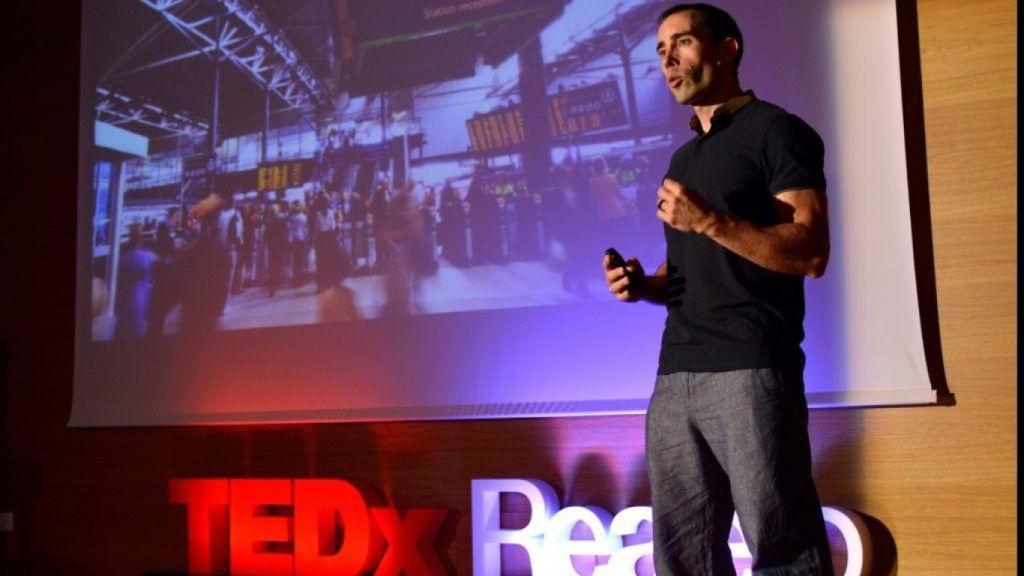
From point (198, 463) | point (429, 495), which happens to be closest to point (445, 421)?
point (429, 495)

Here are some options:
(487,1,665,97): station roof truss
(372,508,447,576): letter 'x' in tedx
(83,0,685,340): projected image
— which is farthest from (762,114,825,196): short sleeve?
(372,508,447,576): letter 'x' in tedx

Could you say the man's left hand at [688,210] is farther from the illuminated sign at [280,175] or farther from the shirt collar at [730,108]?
the illuminated sign at [280,175]

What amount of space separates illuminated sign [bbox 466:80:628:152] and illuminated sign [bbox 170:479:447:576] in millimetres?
1098

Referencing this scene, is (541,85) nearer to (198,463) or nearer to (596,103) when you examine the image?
(596,103)

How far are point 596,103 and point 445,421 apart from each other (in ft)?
3.36

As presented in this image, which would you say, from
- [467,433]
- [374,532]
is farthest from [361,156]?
[374,532]

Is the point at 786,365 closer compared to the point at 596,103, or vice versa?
the point at 786,365

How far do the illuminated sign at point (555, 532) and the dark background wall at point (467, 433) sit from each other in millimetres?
99

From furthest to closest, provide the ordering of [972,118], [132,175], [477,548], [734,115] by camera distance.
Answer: [132,175]
[477,548]
[972,118]
[734,115]

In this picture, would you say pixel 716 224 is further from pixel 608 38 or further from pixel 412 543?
pixel 412 543

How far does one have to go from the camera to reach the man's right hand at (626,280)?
5.25ft

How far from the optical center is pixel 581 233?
274 centimetres

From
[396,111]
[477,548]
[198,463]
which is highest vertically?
[396,111]

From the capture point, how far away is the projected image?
2756mm
